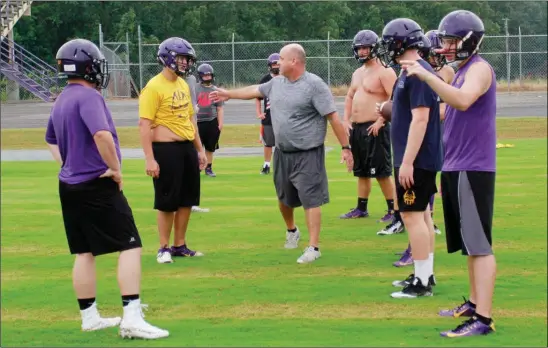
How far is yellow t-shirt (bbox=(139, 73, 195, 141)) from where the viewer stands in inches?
385

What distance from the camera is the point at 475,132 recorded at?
674 cm

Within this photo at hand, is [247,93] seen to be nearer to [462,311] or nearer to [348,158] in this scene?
[348,158]

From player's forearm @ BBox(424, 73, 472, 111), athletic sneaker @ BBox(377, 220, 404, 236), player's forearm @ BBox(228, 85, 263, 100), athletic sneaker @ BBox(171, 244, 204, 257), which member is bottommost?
athletic sneaker @ BBox(377, 220, 404, 236)

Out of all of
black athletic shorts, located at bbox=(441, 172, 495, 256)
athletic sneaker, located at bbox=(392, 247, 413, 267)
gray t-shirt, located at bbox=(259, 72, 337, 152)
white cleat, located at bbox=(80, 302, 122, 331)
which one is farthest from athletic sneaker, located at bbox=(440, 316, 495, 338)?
gray t-shirt, located at bbox=(259, 72, 337, 152)

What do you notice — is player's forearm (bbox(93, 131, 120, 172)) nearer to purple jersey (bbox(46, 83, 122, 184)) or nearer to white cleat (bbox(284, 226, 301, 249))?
purple jersey (bbox(46, 83, 122, 184))

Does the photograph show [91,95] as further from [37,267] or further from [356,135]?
[356,135]

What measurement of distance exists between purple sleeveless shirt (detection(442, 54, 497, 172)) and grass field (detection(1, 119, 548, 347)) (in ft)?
3.98

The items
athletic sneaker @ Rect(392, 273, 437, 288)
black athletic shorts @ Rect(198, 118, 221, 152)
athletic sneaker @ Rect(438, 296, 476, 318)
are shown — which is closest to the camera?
athletic sneaker @ Rect(438, 296, 476, 318)

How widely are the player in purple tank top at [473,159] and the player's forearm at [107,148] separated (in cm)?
215

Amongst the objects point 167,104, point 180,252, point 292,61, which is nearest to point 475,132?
point 292,61

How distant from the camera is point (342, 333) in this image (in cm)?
709

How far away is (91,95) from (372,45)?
524 centimetres

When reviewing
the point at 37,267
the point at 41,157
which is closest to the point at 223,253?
the point at 37,267

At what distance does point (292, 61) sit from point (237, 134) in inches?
767
